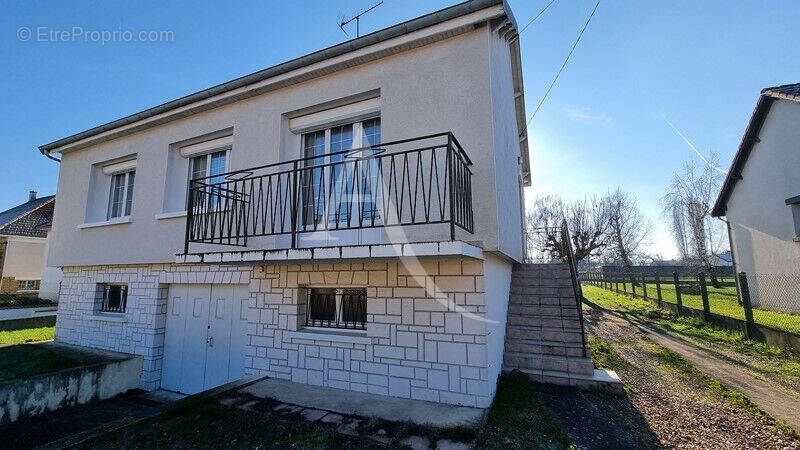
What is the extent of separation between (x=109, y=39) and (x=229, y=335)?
6.19 m

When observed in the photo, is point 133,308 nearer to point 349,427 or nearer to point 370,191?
point 370,191

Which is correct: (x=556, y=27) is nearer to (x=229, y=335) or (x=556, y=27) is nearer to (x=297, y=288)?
(x=297, y=288)

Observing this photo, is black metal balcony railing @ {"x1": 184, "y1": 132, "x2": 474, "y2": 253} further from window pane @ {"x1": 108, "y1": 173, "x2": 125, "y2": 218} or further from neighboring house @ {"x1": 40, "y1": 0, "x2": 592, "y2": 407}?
window pane @ {"x1": 108, "y1": 173, "x2": 125, "y2": 218}

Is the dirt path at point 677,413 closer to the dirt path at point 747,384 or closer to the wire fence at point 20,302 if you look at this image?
the dirt path at point 747,384

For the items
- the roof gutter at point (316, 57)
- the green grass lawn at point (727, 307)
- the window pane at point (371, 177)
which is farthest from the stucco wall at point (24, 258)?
the green grass lawn at point (727, 307)

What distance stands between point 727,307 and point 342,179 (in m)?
13.2

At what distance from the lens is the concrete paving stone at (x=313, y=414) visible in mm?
3814

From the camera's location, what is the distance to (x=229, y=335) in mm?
5965

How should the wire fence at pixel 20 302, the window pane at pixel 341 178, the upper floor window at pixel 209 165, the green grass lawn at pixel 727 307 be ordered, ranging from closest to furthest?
the window pane at pixel 341 178 < the upper floor window at pixel 209 165 < the green grass lawn at pixel 727 307 < the wire fence at pixel 20 302

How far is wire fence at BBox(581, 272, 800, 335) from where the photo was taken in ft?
24.8

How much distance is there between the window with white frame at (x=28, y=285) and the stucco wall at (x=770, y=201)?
3174 cm

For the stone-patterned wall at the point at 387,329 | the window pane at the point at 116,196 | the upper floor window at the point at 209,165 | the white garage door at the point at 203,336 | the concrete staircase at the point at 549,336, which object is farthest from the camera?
the window pane at the point at 116,196

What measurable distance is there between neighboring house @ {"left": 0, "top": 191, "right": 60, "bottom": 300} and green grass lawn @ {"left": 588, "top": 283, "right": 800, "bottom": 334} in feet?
87.8

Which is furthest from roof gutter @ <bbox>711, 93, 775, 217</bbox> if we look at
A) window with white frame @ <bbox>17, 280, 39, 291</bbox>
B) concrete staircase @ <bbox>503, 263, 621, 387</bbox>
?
window with white frame @ <bbox>17, 280, 39, 291</bbox>
